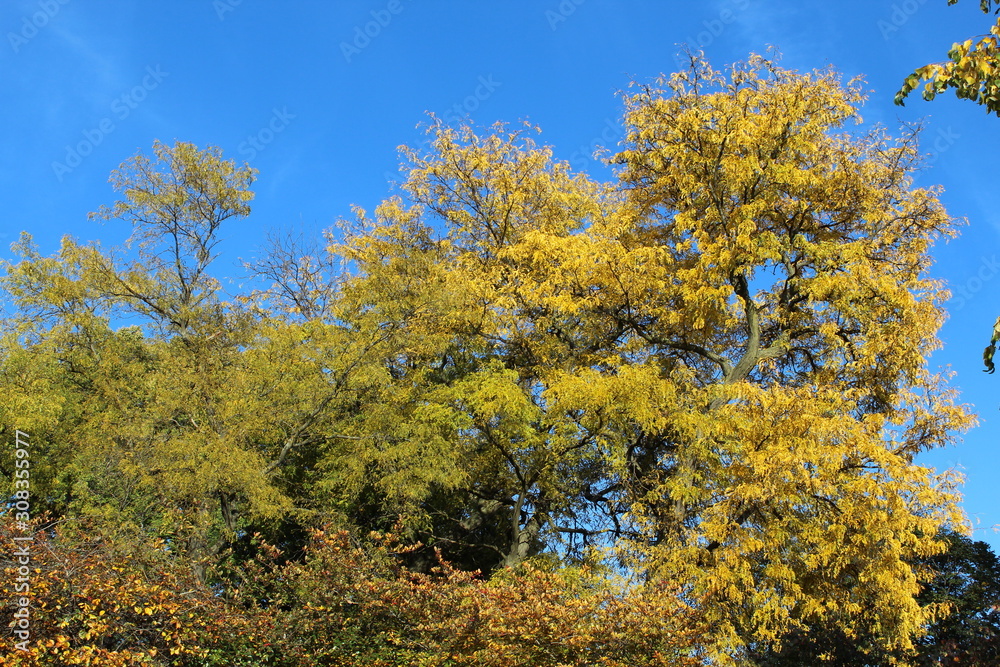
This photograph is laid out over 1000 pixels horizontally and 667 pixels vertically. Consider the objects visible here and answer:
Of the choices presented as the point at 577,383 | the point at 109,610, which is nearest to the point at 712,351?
the point at 577,383

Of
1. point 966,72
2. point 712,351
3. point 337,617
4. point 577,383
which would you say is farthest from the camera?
point 712,351

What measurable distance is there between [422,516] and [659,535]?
3828mm

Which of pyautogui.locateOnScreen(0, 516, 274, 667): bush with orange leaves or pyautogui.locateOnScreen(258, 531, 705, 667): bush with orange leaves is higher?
pyautogui.locateOnScreen(258, 531, 705, 667): bush with orange leaves

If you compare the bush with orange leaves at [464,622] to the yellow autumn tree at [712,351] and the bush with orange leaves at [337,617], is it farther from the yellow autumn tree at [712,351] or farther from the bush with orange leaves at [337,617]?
the yellow autumn tree at [712,351]

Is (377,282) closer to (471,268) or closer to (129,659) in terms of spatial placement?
(471,268)

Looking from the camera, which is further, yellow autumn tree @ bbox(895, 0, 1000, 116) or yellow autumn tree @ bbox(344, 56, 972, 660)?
yellow autumn tree @ bbox(344, 56, 972, 660)

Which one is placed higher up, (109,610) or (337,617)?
(337,617)

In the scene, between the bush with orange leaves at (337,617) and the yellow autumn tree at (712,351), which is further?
the yellow autumn tree at (712,351)

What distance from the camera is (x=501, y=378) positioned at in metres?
13.0

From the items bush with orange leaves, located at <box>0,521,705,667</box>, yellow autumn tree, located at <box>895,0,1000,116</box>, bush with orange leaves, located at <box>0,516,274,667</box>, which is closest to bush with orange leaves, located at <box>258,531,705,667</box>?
bush with orange leaves, located at <box>0,521,705,667</box>

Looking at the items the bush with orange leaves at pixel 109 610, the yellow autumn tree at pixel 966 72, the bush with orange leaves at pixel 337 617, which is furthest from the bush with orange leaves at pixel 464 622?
the yellow autumn tree at pixel 966 72

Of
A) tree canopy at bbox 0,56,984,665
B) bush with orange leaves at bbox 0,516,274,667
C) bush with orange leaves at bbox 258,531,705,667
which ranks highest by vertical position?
tree canopy at bbox 0,56,984,665

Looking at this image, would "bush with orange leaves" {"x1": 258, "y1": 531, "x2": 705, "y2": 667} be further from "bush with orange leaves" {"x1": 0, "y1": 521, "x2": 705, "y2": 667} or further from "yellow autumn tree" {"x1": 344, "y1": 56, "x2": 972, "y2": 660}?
"yellow autumn tree" {"x1": 344, "y1": 56, "x2": 972, "y2": 660}

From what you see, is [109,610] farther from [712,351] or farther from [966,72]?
[712,351]
